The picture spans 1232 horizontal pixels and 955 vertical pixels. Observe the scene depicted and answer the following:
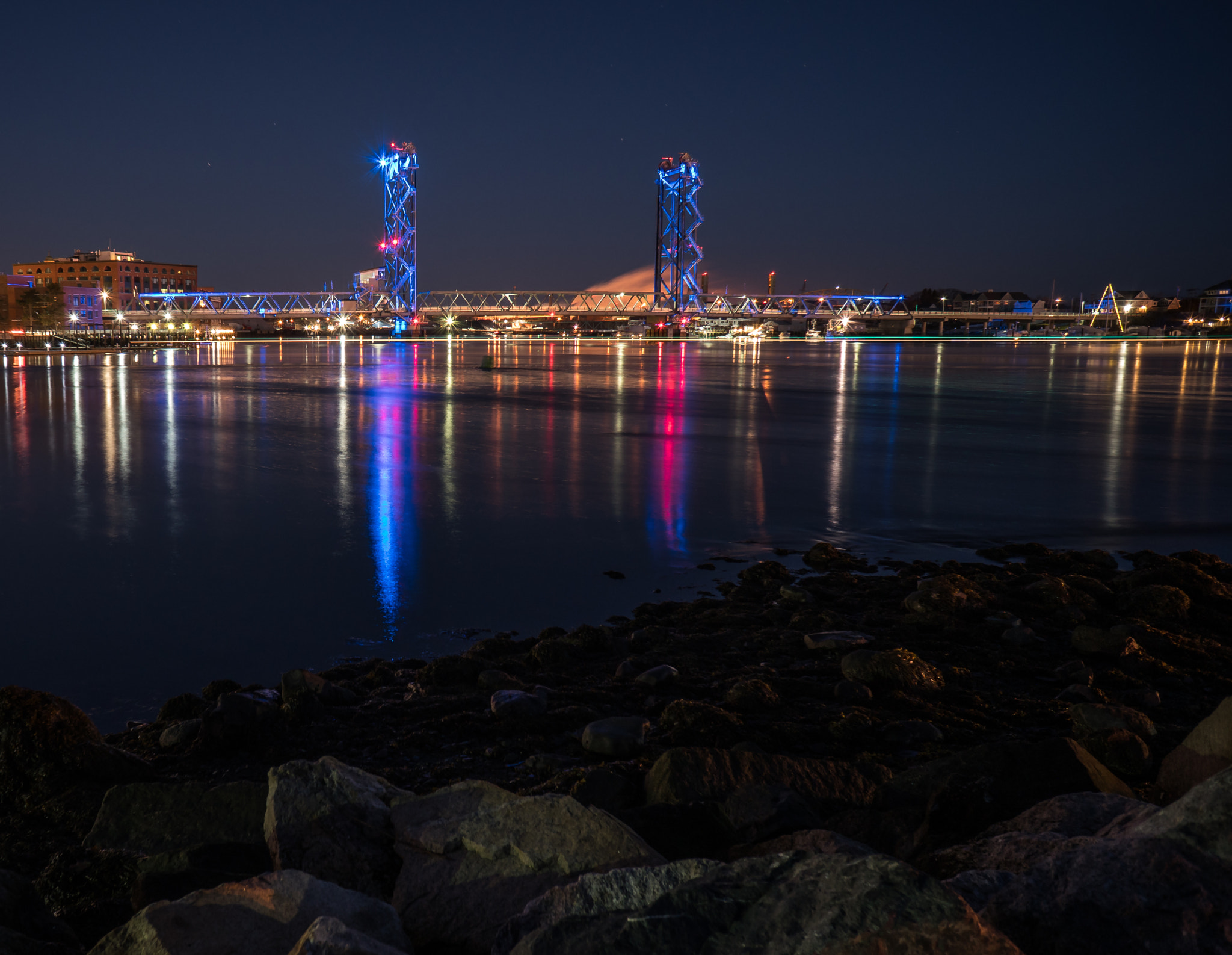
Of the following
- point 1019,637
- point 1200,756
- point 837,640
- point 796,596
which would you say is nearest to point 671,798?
point 1200,756

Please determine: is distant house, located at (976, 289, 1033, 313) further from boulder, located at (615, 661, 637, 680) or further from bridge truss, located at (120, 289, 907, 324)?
boulder, located at (615, 661, 637, 680)

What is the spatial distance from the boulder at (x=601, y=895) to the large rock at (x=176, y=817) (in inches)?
30.4

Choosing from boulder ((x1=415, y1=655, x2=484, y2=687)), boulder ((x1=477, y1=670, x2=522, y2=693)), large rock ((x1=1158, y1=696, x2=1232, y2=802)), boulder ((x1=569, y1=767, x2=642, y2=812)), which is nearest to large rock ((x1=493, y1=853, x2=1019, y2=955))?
boulder ((x1=569, y1=767, x2=642, y2=812))

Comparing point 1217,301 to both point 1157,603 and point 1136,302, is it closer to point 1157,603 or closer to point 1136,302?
point 1136,302

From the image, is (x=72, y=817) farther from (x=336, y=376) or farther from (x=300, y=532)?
(x=336, y=376)

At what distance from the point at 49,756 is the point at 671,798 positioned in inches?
65.0

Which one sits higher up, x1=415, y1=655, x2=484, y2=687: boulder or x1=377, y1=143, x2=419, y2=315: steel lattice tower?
x1=377, y1=143, x2=419, y2=315: steel lattice tower

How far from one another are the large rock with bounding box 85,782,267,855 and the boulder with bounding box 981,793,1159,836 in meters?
1.62

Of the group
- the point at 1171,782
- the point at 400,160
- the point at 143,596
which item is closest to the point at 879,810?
the point at 1171,782

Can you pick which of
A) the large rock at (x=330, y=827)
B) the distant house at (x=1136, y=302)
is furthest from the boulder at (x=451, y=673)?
the distant house at (x=1136, y=302)

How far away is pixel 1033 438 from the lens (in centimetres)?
1142

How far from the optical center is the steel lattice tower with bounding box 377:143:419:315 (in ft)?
249

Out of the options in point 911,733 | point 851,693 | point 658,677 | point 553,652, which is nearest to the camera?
point 911,733

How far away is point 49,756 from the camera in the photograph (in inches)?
96.6
